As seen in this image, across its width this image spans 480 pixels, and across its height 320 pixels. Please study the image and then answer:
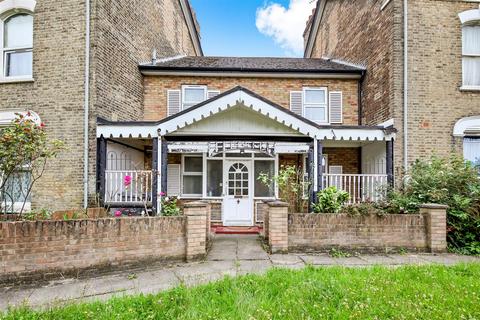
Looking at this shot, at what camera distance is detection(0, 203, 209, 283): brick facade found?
4.86m

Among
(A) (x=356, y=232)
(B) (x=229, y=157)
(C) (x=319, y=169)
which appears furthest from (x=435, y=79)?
(B) (x=229, y=157)

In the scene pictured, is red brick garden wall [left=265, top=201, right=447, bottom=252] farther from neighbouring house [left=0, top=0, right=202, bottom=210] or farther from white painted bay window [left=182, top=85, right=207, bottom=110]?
white painted bay window [left=182, top=85, right=207, bottom=110]

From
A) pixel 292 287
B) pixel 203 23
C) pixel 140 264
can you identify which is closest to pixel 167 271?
pixel 140 264

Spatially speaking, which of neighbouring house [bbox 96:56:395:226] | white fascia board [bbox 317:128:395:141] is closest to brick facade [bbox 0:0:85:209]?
neighbouring house [bbox 96:56:395:226]

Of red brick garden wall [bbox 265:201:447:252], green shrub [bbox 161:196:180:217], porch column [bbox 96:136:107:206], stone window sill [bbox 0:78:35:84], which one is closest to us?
red brick garden wall [bbox 265:201:447:252]

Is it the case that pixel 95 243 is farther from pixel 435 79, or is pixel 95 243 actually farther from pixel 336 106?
pixel 435 79

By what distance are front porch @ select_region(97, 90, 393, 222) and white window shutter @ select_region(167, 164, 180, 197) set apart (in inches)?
1.5

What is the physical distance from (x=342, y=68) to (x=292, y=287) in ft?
32.9

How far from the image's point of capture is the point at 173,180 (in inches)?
452

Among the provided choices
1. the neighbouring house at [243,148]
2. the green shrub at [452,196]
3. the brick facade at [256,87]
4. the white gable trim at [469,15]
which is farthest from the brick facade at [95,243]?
the white gable trim at [469,15]

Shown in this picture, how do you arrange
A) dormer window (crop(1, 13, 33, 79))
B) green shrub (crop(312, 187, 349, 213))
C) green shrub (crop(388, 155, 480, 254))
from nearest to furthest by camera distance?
green shrub (crop(388, 155, 480, 254))
green shrub (crop(312, 187, 349, 213))
dormer window (crop(1, 13, 33, 79))

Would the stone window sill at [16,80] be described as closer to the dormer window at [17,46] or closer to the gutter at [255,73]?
the dormer window at [17,46]

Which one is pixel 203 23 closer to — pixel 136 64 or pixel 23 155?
pixel 136 64

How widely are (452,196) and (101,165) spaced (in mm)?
9692
